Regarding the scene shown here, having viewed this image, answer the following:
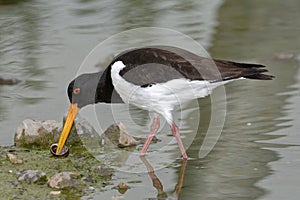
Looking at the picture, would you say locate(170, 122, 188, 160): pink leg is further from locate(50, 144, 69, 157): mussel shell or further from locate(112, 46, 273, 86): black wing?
locate(50, 144, 69, 157): mussel shell

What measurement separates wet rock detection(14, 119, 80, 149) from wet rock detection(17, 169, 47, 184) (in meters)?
0.76

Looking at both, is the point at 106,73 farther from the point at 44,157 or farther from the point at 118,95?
the point at 44,157

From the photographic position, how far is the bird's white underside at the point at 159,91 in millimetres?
6246

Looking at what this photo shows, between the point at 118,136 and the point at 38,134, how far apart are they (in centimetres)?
60

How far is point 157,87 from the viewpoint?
626cm

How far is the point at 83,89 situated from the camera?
21.6 feet

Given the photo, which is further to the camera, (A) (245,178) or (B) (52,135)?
(B) (52,135)

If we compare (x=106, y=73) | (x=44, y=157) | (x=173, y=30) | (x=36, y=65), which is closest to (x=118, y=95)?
(x=106, y=73)

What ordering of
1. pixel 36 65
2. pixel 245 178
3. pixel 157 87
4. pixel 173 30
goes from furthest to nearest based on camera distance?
pixel 173 30 → pixel 36 65 → pixel 157 87 → pixel 245 178

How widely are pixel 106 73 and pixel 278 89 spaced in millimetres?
1832

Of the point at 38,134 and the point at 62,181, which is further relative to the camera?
the point at 38,134

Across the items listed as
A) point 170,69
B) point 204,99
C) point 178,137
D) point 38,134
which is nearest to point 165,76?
point 170,69

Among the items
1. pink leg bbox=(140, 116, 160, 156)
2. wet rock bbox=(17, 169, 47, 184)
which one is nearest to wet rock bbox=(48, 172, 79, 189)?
wet rock bbox=(17, 169, 47, 184)

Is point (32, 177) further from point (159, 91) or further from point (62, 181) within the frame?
point (159, 91)
